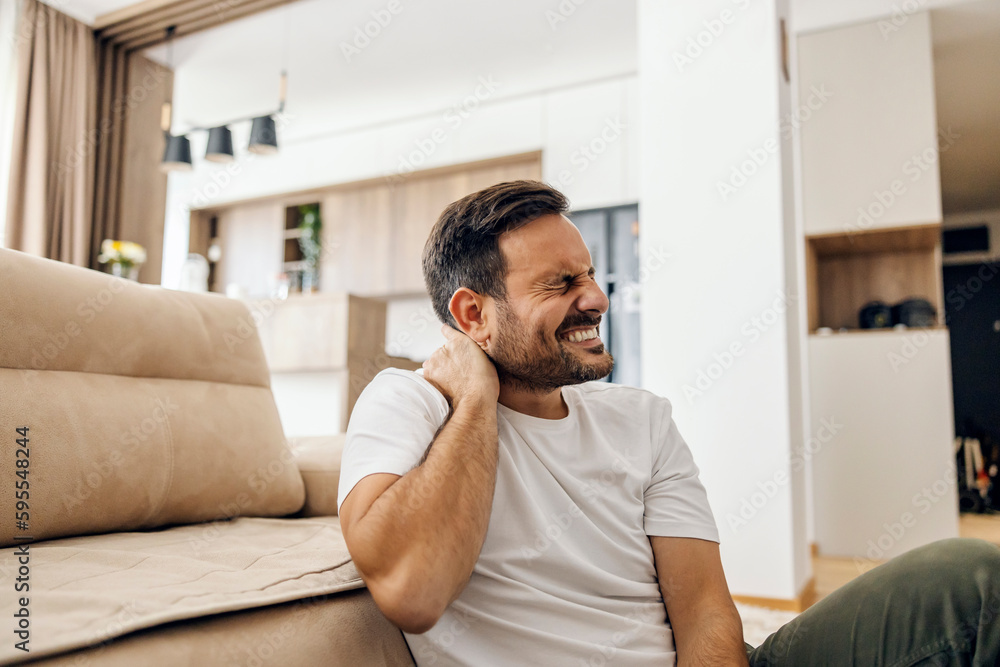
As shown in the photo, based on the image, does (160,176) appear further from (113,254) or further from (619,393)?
(619,393)

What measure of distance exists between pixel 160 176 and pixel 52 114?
26.7 inches

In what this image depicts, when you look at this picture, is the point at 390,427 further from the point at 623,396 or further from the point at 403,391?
the point at 623,396

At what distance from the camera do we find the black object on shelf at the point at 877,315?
405 centimetres

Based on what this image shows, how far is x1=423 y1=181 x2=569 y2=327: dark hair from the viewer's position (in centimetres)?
114

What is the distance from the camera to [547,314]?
1098mm

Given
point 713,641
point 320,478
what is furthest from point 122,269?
point 713,641

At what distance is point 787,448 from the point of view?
248 cm

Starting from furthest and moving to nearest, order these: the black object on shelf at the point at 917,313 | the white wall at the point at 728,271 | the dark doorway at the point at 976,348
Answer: the dark doorway at the point at 976,348
the black object on shelf at the point at 917,313
the white wall at the point at 728,271

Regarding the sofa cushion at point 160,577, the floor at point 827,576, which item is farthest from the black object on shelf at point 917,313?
the sofa cushion at point 160,577

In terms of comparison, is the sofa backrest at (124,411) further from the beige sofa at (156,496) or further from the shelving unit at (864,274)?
the shelving unit at (864,274)

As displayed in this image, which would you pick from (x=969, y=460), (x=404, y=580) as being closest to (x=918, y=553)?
(x=404, y=580)

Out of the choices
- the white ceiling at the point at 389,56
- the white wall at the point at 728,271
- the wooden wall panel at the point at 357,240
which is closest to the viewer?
the white wall at the point at 728,271

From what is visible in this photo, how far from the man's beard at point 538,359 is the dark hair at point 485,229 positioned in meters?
0.06

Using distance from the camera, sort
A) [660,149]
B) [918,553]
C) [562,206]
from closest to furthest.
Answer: [918,553] < [562,206] < [660,149]
